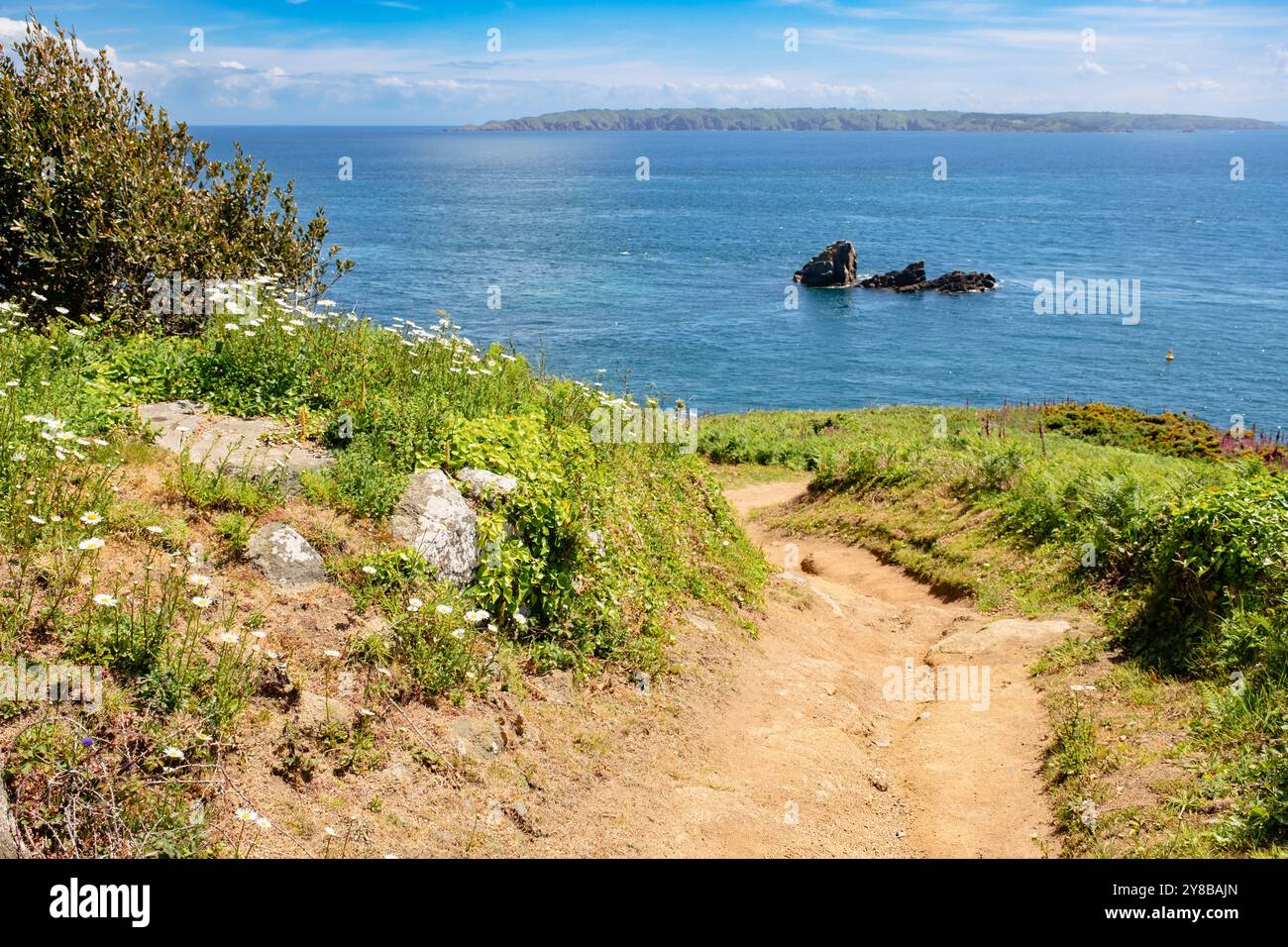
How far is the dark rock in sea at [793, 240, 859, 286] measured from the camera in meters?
92.8

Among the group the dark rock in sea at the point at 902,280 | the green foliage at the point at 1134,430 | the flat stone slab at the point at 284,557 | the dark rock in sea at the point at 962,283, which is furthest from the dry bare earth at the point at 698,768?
the dark rock in sea at the point at 902,280

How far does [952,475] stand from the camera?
18922mm

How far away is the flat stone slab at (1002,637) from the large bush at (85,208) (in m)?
10.8

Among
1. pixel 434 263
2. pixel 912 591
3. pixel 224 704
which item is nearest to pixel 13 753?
pixel 224 704

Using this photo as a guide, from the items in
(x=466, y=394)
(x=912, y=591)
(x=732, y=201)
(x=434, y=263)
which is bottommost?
(x=912, y=591)

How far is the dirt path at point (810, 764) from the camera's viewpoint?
7328 mm

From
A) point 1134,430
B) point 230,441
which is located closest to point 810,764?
point 230,441

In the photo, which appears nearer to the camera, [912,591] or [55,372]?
[55,372]

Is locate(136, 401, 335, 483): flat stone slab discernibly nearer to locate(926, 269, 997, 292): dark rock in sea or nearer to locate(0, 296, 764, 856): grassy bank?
locate(0, 296, 764, 856): grassy bank

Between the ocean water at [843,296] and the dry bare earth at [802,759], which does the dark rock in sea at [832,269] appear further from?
the dry bare earth at [802,759]

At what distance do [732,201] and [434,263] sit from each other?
273 ft

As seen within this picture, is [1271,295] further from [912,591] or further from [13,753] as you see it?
[13,753]

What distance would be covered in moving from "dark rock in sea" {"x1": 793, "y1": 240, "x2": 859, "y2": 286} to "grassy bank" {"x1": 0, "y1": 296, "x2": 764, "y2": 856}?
276 ft

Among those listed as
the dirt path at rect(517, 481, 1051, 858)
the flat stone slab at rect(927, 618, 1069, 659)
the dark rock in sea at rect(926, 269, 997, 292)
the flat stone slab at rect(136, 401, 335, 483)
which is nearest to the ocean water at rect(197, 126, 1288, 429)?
the dark rock in sea at rect(926, 269, 997, 292)
